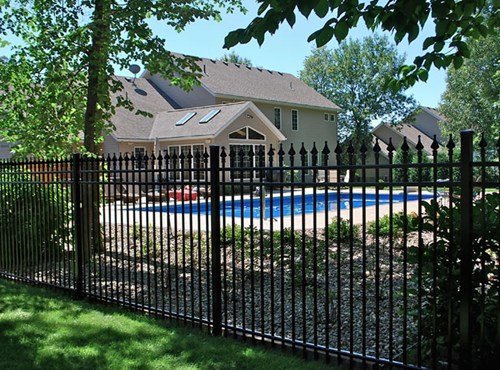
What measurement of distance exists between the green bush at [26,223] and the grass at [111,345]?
5.59ft

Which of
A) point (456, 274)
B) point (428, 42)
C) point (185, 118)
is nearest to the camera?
point (456, 274)

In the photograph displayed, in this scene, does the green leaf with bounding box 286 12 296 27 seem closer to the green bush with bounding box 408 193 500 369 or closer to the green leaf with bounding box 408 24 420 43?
the green leaf with bounding box 408 24 420 43

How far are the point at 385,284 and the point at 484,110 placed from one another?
28.1 m

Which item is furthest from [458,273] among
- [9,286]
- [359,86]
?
[359,86]

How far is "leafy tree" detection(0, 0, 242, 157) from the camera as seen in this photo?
842 cm

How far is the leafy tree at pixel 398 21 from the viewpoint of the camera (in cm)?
299

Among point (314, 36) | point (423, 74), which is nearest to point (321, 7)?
point (314, 36)

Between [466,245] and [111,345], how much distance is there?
3218mm

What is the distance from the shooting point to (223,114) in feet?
80.0

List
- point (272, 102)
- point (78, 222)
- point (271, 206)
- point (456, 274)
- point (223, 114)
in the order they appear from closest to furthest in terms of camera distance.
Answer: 1. point (456, 274)
2. point (271, 206)
3. point (78, 222)
4. point (223, 114)
5. point (272, 102)

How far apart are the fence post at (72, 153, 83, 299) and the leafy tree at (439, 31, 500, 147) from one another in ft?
85.0

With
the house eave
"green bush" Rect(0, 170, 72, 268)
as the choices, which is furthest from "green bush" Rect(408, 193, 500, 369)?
the house eave

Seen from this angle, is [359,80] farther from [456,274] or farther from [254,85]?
[456,274]

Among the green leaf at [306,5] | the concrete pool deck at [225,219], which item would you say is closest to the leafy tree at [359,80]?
the concrete pool deck at [225,219]
